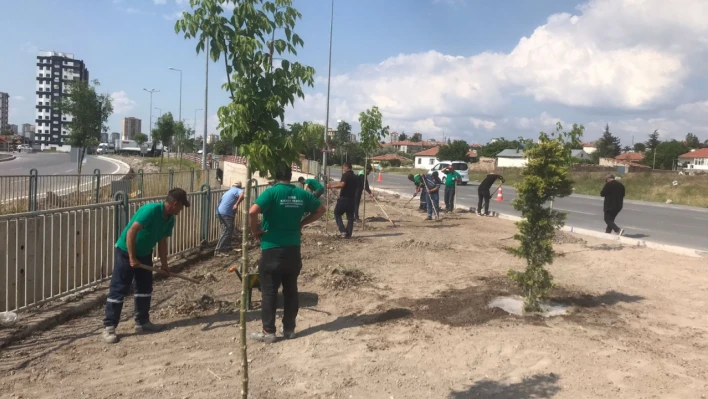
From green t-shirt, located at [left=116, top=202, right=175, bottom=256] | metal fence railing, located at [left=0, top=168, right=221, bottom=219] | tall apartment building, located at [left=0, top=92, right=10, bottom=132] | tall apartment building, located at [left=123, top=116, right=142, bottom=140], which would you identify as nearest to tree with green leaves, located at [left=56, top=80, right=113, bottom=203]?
metal fence railing, located at [left=0, top=168, right=221, bottom=219]

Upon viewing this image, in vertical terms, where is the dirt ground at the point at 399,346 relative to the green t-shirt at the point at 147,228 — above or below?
below

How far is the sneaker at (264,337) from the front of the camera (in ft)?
16.3

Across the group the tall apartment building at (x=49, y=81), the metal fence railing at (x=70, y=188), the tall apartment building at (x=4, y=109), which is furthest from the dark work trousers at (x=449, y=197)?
the tall apartment building at (x=4, y=109)

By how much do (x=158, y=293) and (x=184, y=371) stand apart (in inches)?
105

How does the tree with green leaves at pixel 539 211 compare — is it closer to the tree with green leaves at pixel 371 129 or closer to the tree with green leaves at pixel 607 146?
the tree with green leaves at pixel 371 129

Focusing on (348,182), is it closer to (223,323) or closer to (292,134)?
(223,323)

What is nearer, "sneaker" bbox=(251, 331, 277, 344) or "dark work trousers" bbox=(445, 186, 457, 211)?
"sneaker" bbox=(251, 331, 277, 344)

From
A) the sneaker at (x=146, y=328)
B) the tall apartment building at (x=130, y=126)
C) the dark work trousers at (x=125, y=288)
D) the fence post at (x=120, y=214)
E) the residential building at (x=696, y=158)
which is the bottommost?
the sneaker at (x=146, y=328)

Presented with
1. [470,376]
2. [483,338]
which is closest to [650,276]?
[483,338]

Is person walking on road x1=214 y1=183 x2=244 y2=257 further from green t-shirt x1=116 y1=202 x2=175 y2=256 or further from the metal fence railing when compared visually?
the metal fence railing

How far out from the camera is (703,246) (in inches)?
477

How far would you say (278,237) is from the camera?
4.83m

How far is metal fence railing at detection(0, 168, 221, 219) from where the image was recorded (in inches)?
494

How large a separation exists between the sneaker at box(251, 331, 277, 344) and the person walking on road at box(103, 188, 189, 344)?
103 centimetres
